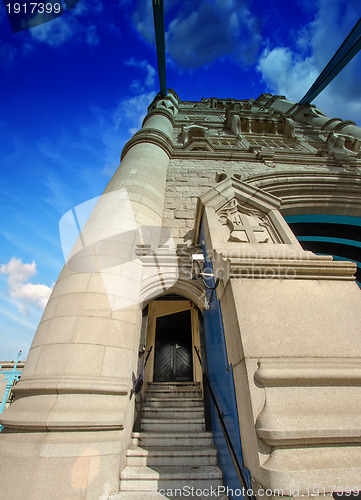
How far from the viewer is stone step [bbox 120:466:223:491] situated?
217 centimetres

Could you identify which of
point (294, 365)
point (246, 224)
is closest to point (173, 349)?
point (246, 224)

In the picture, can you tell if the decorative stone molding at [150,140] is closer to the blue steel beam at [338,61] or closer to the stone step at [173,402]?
the stone step at [173,402]

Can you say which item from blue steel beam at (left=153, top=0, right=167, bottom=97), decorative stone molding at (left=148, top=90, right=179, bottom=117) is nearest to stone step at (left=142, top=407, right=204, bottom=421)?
decorative stone molding at (left=148, top=90, right=179, bottom=117)

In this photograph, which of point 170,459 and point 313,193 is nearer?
point 170,459

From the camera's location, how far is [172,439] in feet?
10.6

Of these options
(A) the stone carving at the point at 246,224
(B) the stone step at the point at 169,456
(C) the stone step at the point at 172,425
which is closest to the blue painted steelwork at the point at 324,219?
(A) the stone carving at the point at 246,224

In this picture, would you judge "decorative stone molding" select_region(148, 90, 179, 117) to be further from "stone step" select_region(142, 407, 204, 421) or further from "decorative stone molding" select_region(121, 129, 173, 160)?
"stone step" select_region(142, 407, 204, 421)

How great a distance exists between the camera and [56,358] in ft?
7.74

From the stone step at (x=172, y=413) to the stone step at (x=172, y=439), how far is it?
941mm

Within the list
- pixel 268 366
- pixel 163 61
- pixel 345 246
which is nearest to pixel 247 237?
pixel 268 366

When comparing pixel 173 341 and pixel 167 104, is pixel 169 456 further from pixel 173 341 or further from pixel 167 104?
pixel 167 104

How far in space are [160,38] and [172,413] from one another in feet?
61.2

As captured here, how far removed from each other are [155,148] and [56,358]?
6196mm

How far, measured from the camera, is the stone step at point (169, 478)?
2.17 meters
